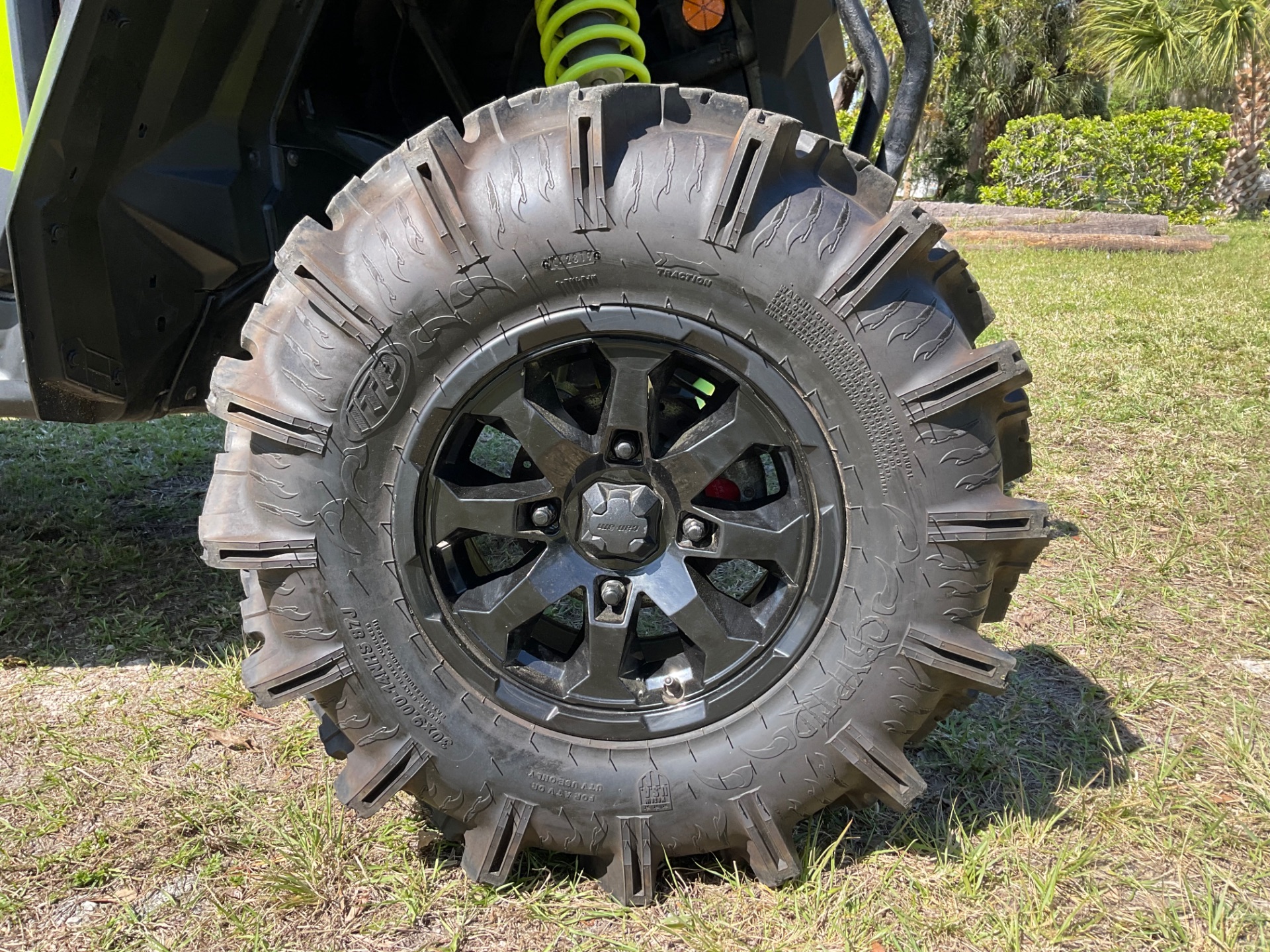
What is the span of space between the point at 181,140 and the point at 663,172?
3.86 feet

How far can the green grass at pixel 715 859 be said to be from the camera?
1685 millimetres

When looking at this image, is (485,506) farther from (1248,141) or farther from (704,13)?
(1248,141)

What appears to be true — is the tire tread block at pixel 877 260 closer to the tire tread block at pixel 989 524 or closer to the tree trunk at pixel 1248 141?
the tire tread block at pixel 989 524

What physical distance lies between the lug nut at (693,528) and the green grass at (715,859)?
0.65m

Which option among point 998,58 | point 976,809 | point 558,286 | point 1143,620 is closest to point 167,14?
point 558,286

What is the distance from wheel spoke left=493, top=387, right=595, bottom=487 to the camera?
1.70 m

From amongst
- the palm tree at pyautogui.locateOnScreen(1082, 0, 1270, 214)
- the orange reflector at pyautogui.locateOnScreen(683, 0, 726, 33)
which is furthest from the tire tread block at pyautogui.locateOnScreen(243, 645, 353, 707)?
the palm tree at pyautogui.locateOnScreen(1082, 0, 1270, 214)

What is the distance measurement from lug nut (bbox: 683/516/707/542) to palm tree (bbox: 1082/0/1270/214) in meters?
16.8

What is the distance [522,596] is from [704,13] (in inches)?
61.8

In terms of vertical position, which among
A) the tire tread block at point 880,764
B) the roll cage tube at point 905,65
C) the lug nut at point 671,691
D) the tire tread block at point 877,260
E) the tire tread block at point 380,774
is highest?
the roll cage tube at point 905,65

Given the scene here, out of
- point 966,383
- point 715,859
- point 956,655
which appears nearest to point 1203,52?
point 966,383

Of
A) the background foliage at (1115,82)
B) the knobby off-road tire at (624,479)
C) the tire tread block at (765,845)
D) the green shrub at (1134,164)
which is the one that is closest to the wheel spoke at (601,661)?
the knobby off-road tire at (624,479)

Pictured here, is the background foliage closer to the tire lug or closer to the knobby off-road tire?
the knobby off-road tire

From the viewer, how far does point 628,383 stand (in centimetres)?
169
